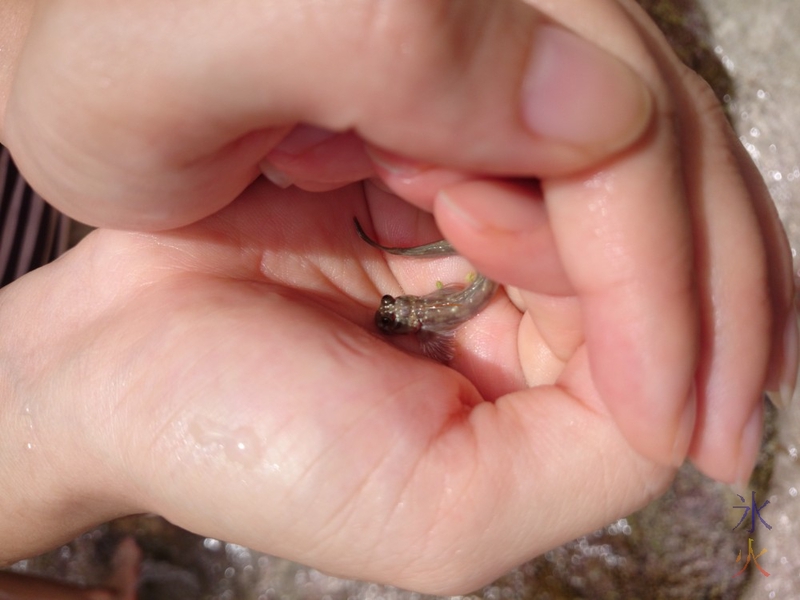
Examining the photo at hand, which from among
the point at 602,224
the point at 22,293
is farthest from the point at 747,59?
the point at 22,293

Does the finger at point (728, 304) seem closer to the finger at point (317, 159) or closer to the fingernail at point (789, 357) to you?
the fingernail at point (789, 357)

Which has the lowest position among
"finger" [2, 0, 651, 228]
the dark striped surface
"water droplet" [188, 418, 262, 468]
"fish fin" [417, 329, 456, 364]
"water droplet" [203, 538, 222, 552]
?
"water droplet" [203, 538, 222, 552]

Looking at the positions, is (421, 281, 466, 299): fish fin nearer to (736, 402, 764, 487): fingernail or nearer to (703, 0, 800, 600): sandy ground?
(736, 402, 764, 487): fingernail

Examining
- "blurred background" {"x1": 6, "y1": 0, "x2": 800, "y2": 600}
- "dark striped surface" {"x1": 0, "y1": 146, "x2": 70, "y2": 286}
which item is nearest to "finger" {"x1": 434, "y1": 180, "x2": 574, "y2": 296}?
"blurred background" {"x1": 6, "y1": 0, "x2": 800, "y2": 600}

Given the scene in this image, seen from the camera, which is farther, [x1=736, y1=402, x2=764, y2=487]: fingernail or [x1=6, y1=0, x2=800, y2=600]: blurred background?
[x1=6, y1=0, x2=800, y2=600]: blurred background

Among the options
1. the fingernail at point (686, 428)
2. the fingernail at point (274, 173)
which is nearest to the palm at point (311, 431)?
the fingernail at point (686, 428)

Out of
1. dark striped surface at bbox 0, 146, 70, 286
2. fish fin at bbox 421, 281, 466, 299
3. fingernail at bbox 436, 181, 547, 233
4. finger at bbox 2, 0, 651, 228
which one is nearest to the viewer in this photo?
finger at bbox 2, 0, 651, 228

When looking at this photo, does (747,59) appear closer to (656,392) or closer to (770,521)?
(770,521)
